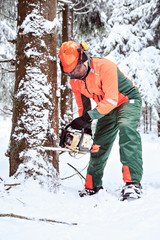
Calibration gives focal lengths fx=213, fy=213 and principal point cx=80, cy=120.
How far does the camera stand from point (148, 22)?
1088cm

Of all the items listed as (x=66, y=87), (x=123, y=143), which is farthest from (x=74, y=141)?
(x=66, y=87)

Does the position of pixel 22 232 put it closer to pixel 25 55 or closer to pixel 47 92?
pixel 47 92

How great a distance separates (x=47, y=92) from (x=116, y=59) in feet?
29.8

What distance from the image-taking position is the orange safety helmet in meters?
2.21

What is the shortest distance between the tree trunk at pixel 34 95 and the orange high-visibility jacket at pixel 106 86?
1.44ft

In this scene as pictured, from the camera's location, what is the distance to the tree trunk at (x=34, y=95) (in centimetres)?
219

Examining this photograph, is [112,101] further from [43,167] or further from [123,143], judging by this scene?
[43,167]

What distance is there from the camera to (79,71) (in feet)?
7.74

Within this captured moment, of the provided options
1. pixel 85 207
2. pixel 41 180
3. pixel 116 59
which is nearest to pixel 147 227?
pixel 85 207

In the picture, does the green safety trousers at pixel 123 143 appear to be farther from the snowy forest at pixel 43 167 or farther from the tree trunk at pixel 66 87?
the tree trunk at pixel 66 87

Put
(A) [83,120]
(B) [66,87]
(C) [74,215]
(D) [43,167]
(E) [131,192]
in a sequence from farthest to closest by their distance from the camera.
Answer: (B) [66,87] → (A) [83,120] → (D) [43,167] → (E) [131,192] → (C) [74,215]

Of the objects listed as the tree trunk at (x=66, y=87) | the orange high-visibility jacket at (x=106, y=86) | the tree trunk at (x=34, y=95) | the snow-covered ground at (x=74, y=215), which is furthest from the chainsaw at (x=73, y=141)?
the tree trunk at (x=66, y=87)

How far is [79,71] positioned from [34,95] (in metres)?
0.56

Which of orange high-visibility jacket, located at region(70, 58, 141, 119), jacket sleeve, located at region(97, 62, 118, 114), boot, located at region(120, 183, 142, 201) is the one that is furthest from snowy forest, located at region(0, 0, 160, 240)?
jacket sleeve, located at region(97, 62, 118, 114)
